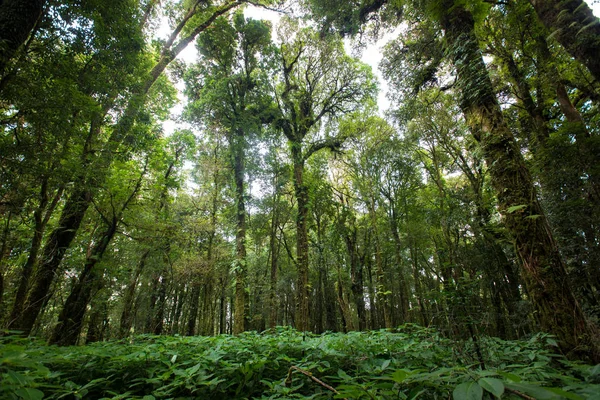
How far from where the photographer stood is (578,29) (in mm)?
2900

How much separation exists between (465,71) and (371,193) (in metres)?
10.9

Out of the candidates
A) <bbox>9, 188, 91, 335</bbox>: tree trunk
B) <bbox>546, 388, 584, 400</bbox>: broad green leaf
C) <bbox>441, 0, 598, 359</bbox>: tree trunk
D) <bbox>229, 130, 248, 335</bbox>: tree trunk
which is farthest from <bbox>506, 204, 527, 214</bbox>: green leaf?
<bbox>229, 130, 248, 335</bbox>: tree trunk

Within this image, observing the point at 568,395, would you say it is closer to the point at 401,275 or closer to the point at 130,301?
the point at 130,301

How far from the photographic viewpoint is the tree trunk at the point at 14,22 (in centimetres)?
334

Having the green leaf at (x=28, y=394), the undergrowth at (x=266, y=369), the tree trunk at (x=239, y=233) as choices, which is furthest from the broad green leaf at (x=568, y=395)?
the tree trunk at (x=239, y=233)

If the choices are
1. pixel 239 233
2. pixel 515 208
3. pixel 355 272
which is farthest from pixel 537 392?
pixel 355 272

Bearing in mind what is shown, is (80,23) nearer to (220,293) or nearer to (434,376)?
(434,376)

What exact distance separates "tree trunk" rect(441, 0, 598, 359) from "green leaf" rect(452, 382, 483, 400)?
7.82 feet

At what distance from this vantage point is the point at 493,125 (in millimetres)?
3191

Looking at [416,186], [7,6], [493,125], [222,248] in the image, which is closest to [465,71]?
[493,125]

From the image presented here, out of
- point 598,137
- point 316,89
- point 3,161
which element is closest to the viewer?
point 3,161

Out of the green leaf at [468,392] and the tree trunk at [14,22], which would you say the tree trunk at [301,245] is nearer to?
the tree trunk at [14,22]

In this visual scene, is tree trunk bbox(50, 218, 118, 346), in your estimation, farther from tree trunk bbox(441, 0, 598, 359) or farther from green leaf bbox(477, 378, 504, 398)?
tree trunk bbox(441, 0, 598, 359)

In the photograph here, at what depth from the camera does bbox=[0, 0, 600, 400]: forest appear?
2109 millimetres
